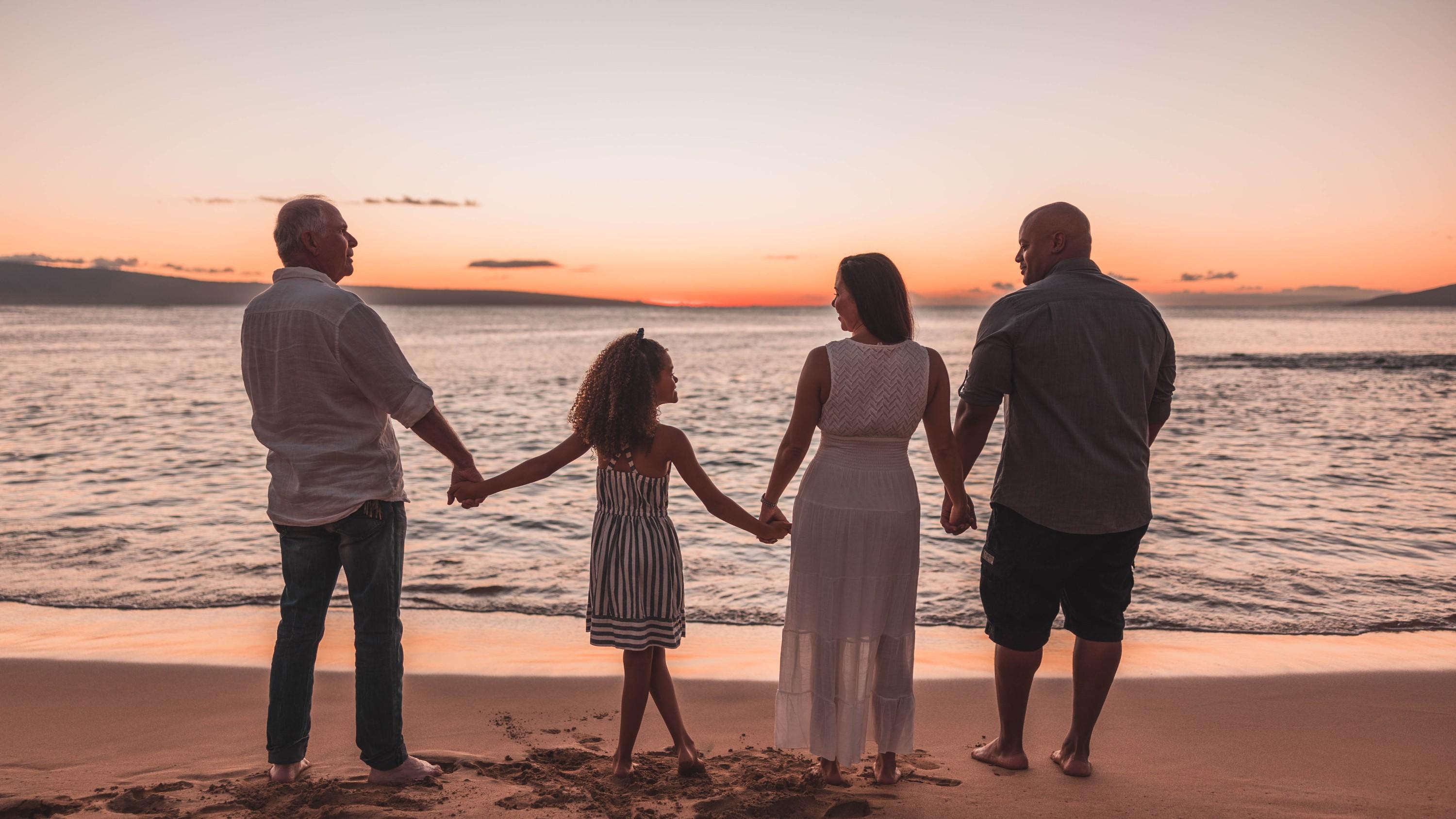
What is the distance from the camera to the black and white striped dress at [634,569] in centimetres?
314

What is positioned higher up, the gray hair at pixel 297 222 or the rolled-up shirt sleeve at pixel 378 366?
the gray hair at pixel 297 222

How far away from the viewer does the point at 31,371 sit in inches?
1038

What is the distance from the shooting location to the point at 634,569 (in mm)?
3137

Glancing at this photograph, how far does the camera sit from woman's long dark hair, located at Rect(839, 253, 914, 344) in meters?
3.00

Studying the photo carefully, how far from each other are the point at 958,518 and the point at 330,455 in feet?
7.38

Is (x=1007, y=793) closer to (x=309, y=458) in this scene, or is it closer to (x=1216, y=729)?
(x=1216, y=729)

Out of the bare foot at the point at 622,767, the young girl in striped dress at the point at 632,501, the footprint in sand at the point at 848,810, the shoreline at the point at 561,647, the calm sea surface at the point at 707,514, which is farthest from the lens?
the calm sea surface at the point at 707,514

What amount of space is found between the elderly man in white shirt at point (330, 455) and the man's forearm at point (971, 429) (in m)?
1.81

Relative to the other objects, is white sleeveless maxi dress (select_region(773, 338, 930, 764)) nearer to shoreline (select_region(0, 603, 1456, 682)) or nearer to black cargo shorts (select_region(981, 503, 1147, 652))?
black cargo shorts (select_region(981, 503, 1147, 652))

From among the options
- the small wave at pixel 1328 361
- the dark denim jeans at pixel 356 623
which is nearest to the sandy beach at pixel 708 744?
the dark denim jeans at pixel 356 623

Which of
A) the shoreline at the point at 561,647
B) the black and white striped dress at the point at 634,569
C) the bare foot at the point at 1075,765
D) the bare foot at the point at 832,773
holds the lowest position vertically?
the shoreline at the point at 561,647

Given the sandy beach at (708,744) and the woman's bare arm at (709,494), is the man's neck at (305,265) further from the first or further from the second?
the sandy beach at (708,744)

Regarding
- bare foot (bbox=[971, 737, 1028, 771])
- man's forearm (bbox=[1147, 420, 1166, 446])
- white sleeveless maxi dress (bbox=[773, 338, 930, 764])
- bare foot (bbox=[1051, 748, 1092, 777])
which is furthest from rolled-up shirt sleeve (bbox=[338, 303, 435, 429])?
bare foot (bbox=[1051, 748, 1092, 777])

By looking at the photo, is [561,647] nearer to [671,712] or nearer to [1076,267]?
[671,712]
